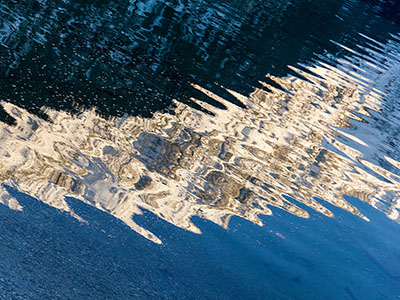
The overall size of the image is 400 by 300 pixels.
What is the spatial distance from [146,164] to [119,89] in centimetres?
267

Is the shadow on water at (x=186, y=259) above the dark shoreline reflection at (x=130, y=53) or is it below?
below

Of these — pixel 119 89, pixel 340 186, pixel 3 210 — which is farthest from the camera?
pixel 119 89

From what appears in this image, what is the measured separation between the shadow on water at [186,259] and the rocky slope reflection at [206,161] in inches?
7.8

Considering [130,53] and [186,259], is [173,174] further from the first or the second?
[130,53]

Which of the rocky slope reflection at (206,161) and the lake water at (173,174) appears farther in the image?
the rocky slope reflection at (206,161)

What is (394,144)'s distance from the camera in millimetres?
11445

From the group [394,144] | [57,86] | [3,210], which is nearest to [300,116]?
[394,144]

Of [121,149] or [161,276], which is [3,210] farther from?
[121,149]

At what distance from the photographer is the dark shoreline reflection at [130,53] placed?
23.7 feet

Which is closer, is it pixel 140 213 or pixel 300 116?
pixel 140 213

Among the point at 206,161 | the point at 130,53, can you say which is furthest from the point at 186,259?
the point at 130,53

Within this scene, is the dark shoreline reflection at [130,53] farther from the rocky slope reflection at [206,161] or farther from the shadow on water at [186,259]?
the shadow on water at [186,259]

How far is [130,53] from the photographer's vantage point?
10.7 metres

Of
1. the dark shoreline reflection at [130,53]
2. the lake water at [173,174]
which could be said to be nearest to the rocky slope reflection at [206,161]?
the lake water at [173,174]
